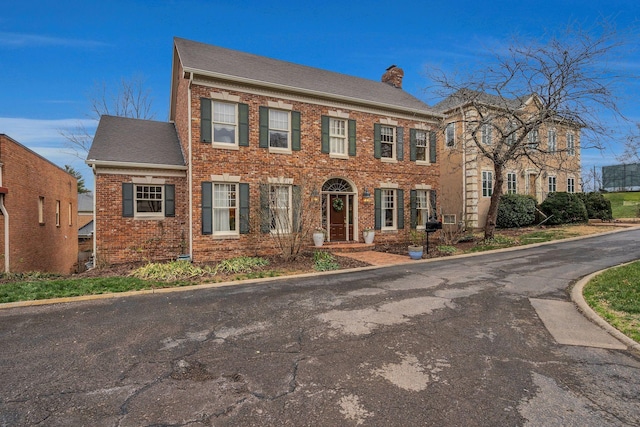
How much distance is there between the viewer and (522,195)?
19.6 m

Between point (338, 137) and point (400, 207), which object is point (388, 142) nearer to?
point (338, 137)

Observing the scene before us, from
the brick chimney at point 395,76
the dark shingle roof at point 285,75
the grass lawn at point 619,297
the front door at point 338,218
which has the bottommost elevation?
the grass lawn at point 619,297

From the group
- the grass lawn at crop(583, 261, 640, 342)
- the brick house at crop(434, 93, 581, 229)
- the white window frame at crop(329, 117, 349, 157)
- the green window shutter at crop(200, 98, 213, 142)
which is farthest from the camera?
the brick house at crop(434, 93, 581, 229)

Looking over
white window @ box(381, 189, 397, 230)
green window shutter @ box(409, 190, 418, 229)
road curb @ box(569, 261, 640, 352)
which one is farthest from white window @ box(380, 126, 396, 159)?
road curb @ box(569, 261, 640, 352)

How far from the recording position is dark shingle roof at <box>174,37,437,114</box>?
12.4 m

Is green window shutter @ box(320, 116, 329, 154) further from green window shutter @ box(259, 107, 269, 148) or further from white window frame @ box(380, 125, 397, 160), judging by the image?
white window frame @ box(380, 125, 397, 160)

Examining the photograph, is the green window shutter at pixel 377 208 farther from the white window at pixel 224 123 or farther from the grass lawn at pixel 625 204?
the grass lawn at pixel 625 204

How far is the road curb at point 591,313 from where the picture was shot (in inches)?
171

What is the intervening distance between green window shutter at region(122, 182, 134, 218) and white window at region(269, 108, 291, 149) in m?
5.48

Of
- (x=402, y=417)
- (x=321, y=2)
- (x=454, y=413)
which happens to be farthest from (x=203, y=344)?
(x=321, y=2)

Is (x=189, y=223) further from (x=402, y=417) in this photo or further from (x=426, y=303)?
(x=402, y=417)

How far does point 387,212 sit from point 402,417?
13342 mm

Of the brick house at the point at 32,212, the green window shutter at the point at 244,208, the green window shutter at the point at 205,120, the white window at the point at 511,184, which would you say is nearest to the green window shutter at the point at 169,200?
the green window shutter at the point at 205,120

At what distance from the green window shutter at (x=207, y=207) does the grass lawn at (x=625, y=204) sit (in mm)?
30035
